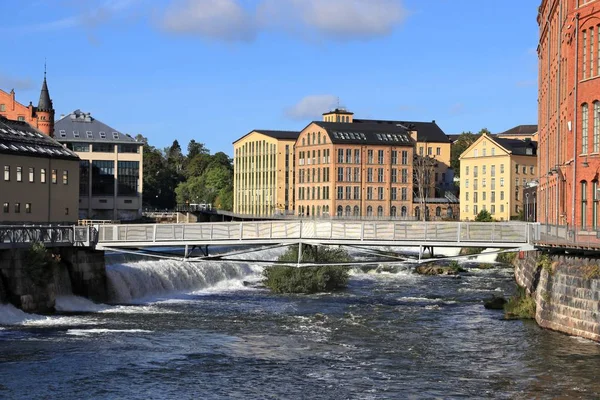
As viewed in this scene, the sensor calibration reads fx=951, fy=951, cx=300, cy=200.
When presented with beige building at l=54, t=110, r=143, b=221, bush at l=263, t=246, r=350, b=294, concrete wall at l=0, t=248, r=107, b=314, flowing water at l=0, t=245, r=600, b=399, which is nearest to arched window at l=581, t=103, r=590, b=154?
flowing water at l=0, t=245, r=600, b=399

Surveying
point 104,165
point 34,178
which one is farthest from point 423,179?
point 34,178

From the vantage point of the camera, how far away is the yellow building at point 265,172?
161 meters

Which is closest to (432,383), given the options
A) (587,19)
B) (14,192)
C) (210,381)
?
(210,381)

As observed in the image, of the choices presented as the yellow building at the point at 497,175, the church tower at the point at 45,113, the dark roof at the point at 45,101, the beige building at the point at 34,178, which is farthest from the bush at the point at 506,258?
the dark roof at the point at 45,101

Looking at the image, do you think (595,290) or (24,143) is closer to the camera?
(595,290)

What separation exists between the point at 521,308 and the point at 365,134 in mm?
101439

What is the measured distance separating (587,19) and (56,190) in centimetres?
4383

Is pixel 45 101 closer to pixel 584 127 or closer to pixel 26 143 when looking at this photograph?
pixel 26 143

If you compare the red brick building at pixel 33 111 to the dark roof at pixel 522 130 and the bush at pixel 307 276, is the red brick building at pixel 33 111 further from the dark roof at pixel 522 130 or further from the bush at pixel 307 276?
the dark roof at pixel 522 130

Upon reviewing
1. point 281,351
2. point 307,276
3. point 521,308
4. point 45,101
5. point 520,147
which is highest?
point 45,101

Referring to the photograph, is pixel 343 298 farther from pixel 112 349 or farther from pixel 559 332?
pixel 112 349

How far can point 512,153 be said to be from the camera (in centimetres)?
12900

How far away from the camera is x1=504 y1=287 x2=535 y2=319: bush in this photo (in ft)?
155

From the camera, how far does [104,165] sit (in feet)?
439
